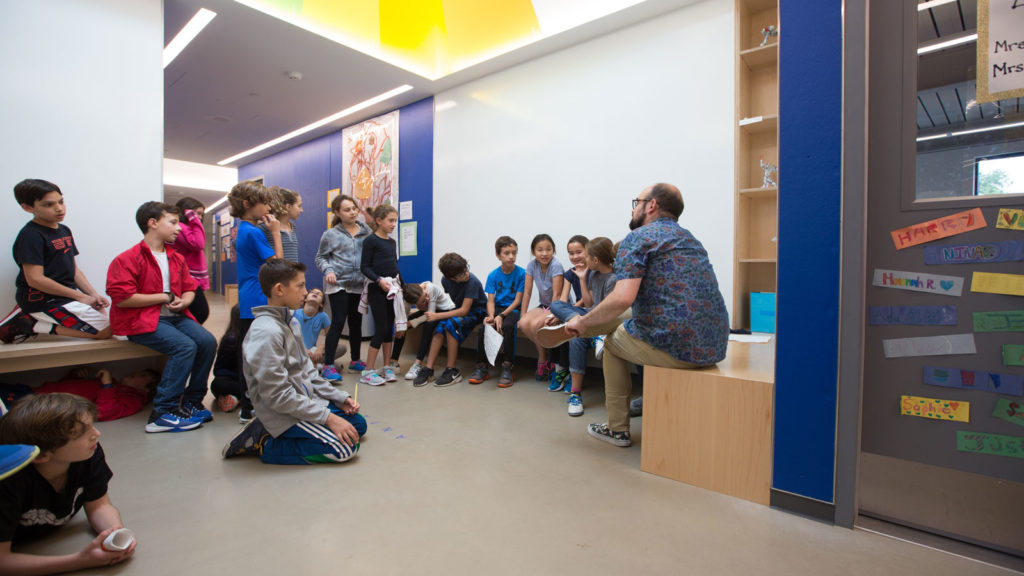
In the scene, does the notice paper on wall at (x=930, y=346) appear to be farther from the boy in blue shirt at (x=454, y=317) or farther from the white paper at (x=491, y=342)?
the boy in blue shirt at (x=454, y=317)

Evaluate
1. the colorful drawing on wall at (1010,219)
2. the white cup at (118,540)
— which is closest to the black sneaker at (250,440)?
the white cup at (118,540)

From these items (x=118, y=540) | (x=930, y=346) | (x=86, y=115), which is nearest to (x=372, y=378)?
(x=118, y=540)

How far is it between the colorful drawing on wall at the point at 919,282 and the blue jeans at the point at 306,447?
2.17 m

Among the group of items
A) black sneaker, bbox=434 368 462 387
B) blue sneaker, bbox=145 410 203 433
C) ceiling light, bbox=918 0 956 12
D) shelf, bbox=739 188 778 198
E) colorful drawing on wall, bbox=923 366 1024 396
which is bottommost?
blue sneaker, bbox=145 410 203 433

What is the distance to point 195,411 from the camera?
2562 mm

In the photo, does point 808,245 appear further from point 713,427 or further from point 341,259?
point 341,259

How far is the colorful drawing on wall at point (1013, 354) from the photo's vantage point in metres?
1.34

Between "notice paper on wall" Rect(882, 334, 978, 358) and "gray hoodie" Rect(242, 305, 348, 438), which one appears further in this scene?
"gray hoodie" Rect(242, 305, 348, 438)

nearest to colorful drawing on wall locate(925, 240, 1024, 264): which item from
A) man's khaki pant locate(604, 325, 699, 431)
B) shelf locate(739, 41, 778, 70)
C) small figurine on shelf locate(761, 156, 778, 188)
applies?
man's khaki pant locate(604, 325, 699, 431)

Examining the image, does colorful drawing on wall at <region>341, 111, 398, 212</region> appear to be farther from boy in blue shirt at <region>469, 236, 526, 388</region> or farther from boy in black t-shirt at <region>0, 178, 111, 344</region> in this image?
boy in black t-shirt at <region>0, 178, 111, 344</region>

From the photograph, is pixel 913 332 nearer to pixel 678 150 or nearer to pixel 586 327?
pixel 586 327

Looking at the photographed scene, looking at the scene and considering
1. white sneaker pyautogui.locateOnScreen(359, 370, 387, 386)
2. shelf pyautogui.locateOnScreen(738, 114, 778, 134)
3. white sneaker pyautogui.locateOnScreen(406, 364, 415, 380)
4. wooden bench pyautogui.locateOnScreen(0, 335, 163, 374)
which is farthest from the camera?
white sneaker pyautogui.locateOnScreen(406, 364, 415, 380)

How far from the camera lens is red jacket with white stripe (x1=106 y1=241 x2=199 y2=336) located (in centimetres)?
235

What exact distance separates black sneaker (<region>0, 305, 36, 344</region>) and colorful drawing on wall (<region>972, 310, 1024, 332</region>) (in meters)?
4.11
